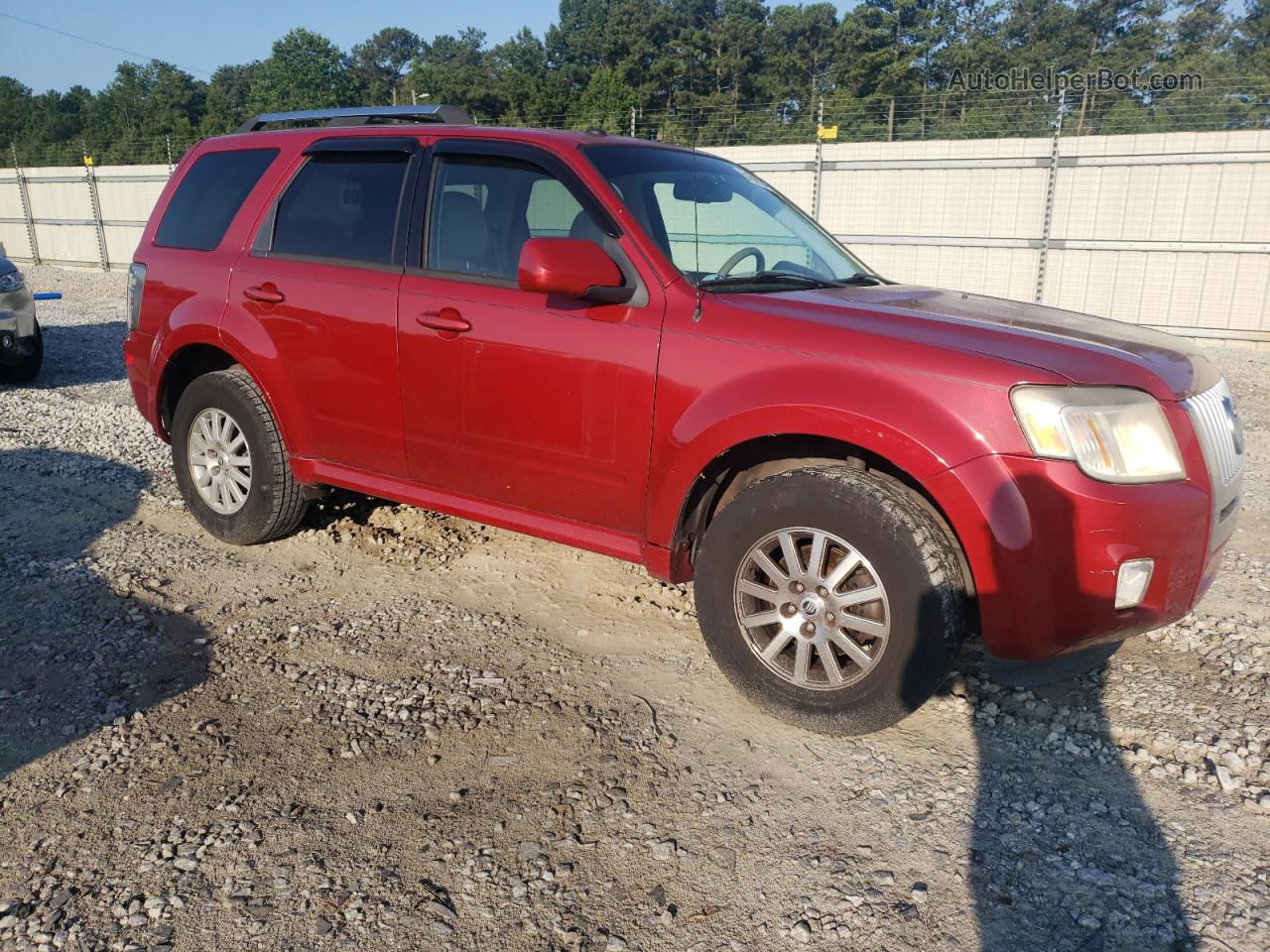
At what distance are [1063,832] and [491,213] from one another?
298cm

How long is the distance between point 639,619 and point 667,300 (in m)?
1.44

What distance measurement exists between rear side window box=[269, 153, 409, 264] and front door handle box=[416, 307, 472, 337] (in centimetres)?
39

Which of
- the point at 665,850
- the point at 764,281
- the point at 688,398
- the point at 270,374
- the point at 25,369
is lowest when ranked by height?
the point at 665,850

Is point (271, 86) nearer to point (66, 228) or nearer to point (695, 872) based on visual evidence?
point (66, 228)

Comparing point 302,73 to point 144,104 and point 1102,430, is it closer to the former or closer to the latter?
point 144,104

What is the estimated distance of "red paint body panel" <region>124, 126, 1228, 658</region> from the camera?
289cm

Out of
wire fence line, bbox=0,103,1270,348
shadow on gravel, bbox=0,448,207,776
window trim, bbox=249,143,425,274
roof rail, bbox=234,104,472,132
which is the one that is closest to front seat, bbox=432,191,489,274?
window trim, bbox=249,143,425,274

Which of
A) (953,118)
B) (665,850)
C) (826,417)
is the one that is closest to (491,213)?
(826,417)

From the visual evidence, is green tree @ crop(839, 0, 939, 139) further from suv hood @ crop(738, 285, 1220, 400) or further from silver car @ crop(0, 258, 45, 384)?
suv hood @ crop(738, 285, 1220, 400)

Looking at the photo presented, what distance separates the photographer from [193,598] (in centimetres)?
430

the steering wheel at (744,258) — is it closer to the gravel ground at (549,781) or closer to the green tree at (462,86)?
the gravel ground at (549,781)

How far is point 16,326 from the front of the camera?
8.83 metres

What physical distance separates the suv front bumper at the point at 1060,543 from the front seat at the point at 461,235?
2.05 meters

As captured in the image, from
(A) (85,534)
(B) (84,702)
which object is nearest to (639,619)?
(B) (84,702)
